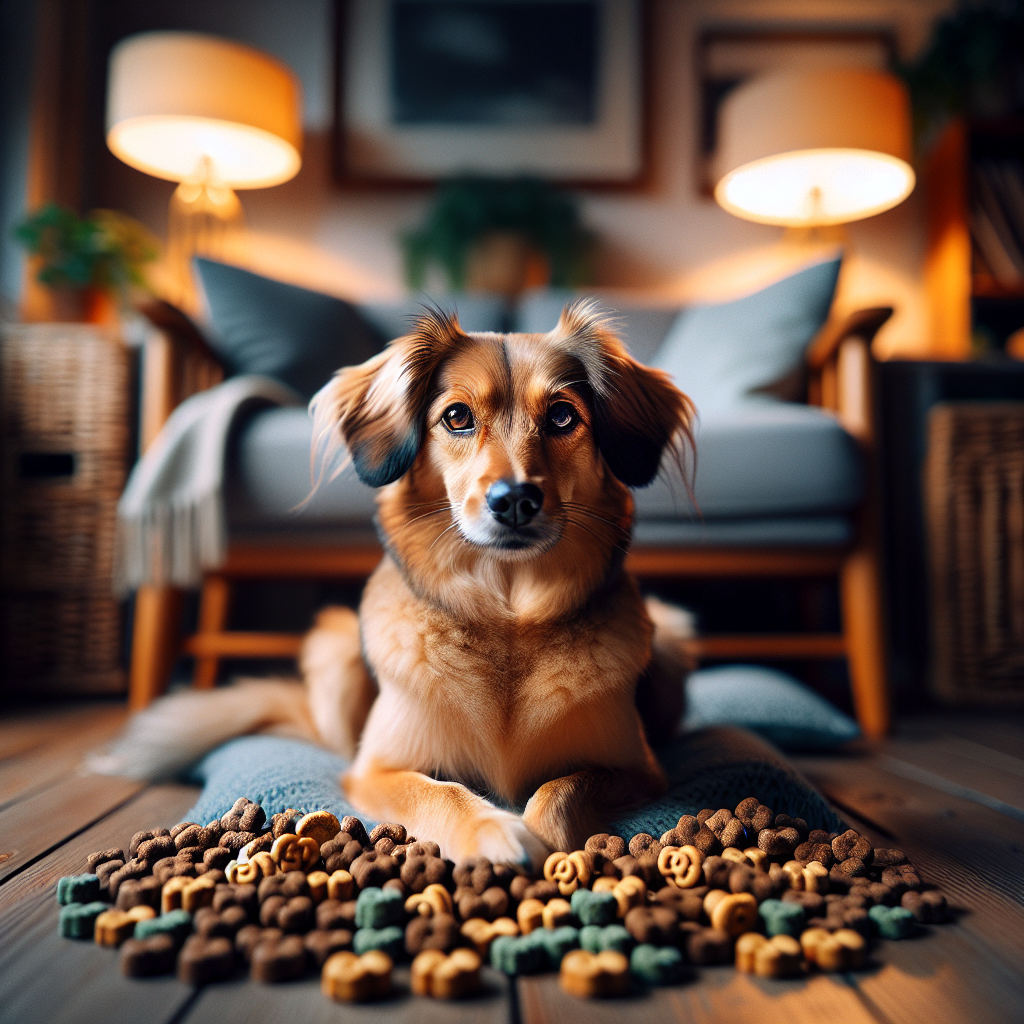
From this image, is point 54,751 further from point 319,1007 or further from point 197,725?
point 319,1007

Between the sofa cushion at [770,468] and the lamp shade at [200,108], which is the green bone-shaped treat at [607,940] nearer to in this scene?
the sofa cushion at [770,468]

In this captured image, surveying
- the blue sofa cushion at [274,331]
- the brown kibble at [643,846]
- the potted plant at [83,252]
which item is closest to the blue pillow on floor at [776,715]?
the brown kibble at [643,846]

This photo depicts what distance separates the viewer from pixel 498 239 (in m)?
3.09

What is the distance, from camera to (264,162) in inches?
113

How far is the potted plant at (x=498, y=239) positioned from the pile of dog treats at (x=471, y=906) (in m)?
2.53

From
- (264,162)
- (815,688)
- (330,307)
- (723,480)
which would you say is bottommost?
(815,688)

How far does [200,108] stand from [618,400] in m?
2.32

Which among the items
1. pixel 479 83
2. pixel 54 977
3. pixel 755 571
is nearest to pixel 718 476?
pixel 755 571

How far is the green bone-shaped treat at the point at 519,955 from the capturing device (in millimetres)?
708

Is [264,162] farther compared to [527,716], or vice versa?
[264,162]

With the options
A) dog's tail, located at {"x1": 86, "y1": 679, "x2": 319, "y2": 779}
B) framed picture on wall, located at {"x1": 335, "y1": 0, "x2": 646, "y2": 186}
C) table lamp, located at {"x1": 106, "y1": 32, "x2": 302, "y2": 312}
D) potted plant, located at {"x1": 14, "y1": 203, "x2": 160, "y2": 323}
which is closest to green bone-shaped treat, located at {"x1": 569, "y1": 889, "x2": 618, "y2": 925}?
dog's tail, located at {"x1": 86, "y1": 679, "x2": 319, "y2": 779}

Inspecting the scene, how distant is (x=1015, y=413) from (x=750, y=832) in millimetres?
1748

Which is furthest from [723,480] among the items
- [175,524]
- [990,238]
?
[990,238]

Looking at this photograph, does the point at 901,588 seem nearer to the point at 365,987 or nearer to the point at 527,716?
the point at 527,716
